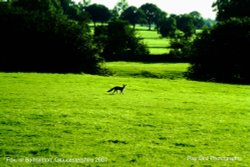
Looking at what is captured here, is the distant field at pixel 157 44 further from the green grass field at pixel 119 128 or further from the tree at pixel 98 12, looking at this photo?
the green grass field at pixel 119 128

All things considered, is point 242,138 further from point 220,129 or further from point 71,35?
point 71,35

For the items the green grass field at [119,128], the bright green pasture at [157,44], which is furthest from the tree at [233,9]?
the green grass field at [119,128]

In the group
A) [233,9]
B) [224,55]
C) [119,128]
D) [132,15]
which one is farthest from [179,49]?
[132,15]

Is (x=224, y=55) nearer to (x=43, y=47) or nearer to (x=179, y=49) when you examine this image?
(x=43, y=47)

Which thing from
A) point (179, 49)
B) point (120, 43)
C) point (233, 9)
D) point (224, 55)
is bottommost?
point (224, 55)

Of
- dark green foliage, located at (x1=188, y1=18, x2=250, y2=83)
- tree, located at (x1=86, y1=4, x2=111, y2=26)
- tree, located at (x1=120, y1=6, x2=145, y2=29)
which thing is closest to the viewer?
dark green foliage, located at (x1=188, y1=18, x2=250, y2=83)

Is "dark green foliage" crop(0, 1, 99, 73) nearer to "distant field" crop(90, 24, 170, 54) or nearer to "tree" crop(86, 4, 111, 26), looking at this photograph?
"distant field" crop(90, 24, 170, 54)

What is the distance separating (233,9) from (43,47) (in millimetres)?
47753

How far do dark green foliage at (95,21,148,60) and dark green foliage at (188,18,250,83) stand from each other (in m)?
33.9

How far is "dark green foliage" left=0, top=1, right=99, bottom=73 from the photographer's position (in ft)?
180

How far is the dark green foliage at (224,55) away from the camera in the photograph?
181 ft

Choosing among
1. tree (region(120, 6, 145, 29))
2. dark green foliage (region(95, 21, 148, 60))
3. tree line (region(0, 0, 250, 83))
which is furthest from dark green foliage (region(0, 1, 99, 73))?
tree (region(120, 6, 145, 29))

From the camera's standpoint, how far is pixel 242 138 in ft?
60.8

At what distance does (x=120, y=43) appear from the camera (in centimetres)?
9356
